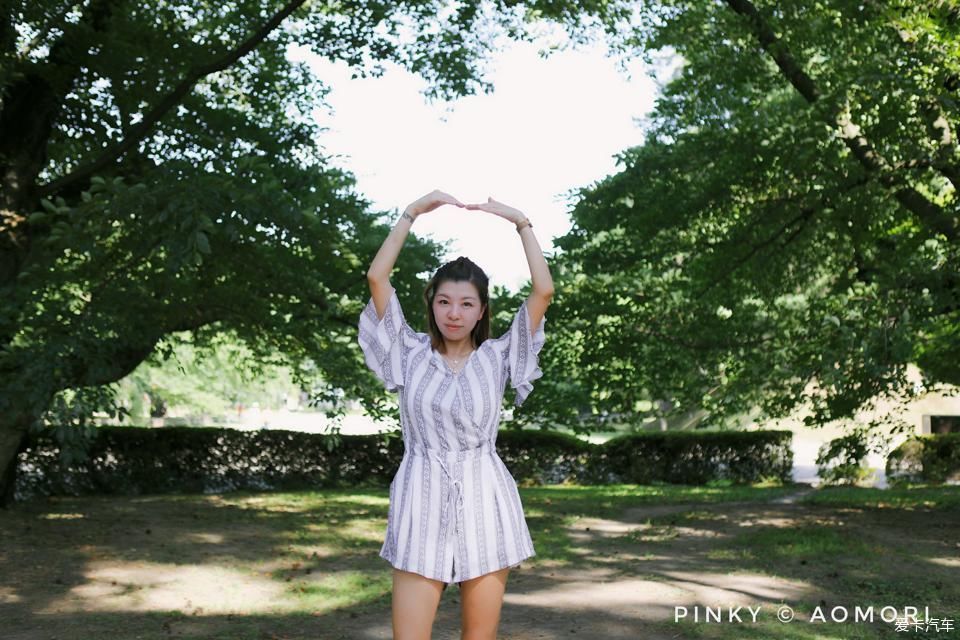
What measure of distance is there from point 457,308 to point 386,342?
0.30 meters

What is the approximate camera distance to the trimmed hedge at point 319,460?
1681 centimetres

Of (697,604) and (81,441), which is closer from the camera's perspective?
(697,604)

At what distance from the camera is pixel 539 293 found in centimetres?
355

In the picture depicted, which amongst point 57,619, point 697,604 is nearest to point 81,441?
point 57,619

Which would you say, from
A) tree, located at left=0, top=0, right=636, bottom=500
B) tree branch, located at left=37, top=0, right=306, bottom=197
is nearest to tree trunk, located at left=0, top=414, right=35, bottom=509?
tree, located at left=0, top=0, right=636, bottom=500

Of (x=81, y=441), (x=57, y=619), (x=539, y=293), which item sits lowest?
(x=57, y=619)

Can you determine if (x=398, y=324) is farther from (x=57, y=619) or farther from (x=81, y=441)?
(x=81, y=441)

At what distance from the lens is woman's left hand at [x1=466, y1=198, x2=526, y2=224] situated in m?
3.40

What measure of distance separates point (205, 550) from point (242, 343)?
5.94 meters

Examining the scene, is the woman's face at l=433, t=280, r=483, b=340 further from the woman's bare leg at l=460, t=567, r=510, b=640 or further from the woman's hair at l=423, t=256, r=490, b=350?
the woman's bare leg at l=460, t=567, r=510, b=640

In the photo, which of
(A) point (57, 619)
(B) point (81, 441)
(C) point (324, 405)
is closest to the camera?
(A) point (57, 619)

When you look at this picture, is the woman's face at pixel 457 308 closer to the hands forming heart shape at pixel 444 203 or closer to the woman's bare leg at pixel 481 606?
the hands forming heart shape at pixel 444 203

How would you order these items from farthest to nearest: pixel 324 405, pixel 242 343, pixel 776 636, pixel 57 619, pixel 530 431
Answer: pixel 530 431 → pixel 242 343 → pixel 324 405 → pixel 57 619 → pixel 776 636

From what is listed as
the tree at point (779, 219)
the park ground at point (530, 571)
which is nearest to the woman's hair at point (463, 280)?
the park ground at point (530, 571)
